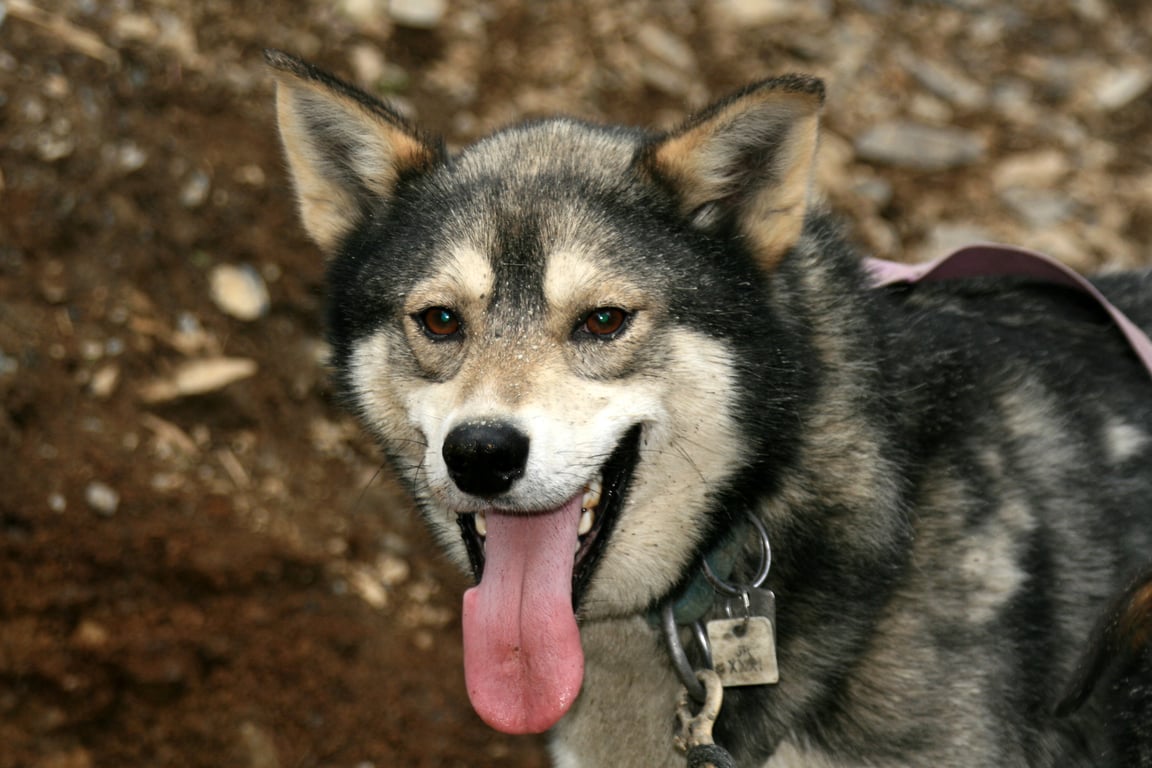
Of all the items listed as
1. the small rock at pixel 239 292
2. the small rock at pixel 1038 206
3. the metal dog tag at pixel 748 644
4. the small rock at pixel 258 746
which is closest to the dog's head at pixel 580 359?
the metal dog tag at pixel 748 644

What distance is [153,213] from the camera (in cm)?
458

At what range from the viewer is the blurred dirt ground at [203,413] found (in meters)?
3.87

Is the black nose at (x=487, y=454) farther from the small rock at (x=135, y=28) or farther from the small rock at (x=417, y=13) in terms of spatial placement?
the small rock at (x=417, y=13)

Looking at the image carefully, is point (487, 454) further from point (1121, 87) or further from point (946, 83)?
point (1121, 87)

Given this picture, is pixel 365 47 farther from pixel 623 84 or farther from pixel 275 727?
pixel 275 727

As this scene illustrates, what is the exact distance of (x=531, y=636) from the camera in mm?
2514

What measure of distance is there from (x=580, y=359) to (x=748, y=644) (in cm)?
73

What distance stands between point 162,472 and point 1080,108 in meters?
5.54

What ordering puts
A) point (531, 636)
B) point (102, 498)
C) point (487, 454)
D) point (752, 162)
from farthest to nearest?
point (102, 498) → point (752, 162) → point (531, 636) → point (487, 454)

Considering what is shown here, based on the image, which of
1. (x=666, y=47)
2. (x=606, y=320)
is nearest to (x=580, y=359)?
(x=606, y=320)

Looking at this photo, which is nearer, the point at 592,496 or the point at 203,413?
the point at 592,496

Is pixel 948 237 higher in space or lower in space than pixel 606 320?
lower

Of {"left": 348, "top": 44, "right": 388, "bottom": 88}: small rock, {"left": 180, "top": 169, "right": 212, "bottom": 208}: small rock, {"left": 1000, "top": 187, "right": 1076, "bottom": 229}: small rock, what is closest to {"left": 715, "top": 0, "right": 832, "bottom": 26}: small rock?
{"left": 1000, "top": 187, "right": 1076, "bottom": 229}: small rock

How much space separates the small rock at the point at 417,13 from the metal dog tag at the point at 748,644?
4138 millimetres
